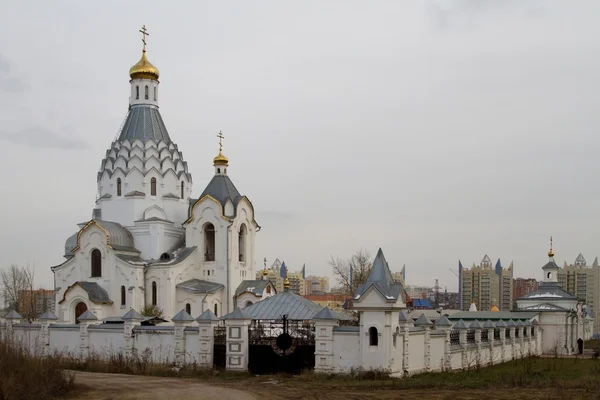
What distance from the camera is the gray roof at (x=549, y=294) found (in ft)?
148

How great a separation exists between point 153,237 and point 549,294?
2310 centimetres

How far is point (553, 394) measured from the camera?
17.4 meters

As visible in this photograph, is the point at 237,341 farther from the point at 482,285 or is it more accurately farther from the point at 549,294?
the point at 482,285

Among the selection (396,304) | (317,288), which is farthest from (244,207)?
(317,288)

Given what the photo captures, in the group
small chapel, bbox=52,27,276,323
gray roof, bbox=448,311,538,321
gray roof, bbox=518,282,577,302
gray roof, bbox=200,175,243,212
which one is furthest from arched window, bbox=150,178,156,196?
gray roof, bbox=518,282,577,302

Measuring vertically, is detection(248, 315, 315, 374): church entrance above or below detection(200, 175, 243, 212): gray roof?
below

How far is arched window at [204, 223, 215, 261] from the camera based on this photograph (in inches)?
1506

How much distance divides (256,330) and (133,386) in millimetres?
6300

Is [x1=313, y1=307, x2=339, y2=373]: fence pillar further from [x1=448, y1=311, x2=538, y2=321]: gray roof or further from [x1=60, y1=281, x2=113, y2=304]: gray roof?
[x1=448, y1=311, x2=538, y2=321]: gray roof

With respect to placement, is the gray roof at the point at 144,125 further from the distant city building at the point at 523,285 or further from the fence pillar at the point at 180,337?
the distant city building at the point at 523,285

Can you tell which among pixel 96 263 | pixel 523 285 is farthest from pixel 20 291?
pixel 523 285

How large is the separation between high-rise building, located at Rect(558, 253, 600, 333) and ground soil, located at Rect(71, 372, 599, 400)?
275 feet

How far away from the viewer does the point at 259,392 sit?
18.2 meters

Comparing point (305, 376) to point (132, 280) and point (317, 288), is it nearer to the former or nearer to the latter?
point (132, 280)
